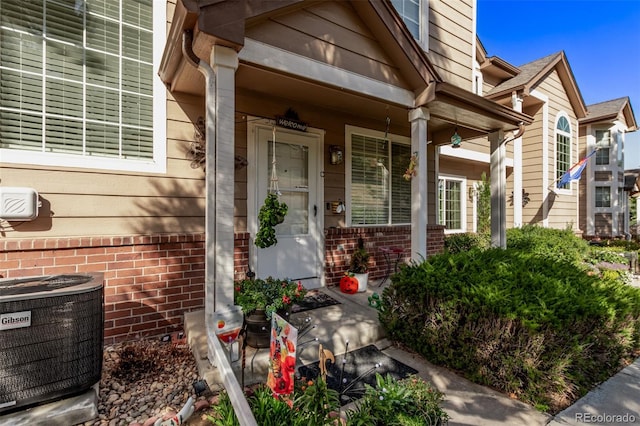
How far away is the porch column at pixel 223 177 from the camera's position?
2.54 meters

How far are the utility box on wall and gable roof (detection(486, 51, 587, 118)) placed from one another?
978 cm

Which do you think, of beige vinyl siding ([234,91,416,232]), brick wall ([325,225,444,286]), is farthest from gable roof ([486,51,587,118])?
brick wall ([325,225,444,286])

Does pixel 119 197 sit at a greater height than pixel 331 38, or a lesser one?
lesser

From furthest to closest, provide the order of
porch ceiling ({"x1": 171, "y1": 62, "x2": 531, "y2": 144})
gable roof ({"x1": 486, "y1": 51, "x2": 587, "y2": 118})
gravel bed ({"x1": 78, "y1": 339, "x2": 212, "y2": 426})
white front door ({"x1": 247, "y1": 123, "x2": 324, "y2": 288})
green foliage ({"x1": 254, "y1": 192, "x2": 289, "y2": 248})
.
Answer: gable roof ({"x1": 486, "y1": 51, "x2": 587, "y2": 118}) → white front door ({"x1": 247, "y1": 123, "x2": 324, "y2": 288}) → porch ceiling ({"x1": 171, "y1": 62, "x2": 531, "y2": 144}) → green foliage ({"x1": 254, "y1": 192, "x2": 289, "y2": 248}) → gravel bed ({"x1": 78, "y1": 339, "x2": 212, "y2": 426})

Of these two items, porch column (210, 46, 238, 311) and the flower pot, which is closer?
porch column (210, 46, 238, 311)

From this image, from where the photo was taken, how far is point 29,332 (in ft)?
6.57

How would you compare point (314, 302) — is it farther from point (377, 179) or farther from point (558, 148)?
point (558, 148)

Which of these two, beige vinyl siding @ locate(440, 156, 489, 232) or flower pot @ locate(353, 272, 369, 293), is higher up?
beige vinyl siding @ locate(440, 156, 489, 232)

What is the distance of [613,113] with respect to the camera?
10.7 m

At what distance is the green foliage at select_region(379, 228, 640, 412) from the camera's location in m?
2.38

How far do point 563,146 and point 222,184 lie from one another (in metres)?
11.5

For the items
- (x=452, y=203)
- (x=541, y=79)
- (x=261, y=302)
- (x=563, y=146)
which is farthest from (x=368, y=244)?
(x=563, y=146)

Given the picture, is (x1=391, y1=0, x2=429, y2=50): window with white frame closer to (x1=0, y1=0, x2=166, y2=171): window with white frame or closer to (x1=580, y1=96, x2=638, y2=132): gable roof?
(x1=0, y1=0, x2=166, y2=171): window with white frame

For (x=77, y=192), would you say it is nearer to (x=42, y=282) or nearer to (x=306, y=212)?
(x=42, y=282)
